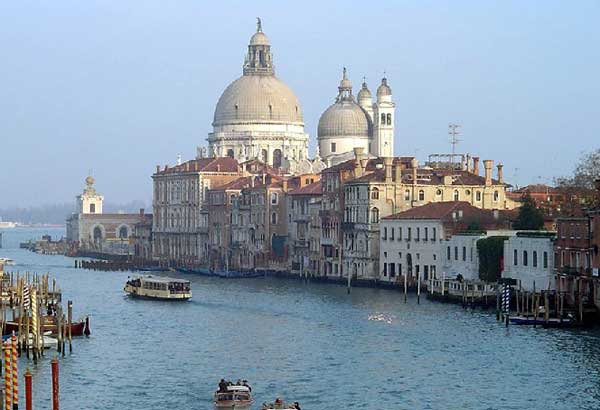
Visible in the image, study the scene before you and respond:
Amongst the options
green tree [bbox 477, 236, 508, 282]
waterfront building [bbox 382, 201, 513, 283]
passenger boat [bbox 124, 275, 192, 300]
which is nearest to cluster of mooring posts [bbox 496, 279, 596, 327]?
green tree [bbox 477, 236, 508, 282]

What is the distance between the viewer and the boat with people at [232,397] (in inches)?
1222

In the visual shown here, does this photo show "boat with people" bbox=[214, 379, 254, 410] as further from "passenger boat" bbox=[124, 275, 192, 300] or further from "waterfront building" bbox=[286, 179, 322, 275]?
"waterfront building" bbox=[286, 179, 322, 275]

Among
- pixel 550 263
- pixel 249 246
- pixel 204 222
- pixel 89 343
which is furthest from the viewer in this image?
pixel 204 222

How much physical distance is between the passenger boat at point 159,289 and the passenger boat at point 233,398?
94.4 feet

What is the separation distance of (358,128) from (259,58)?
40.7 ft

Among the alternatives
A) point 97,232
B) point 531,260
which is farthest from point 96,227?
point 531,260

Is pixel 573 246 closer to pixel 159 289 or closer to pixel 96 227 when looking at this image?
pixel 159 289

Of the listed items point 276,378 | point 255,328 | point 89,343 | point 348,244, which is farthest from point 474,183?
point 276,378

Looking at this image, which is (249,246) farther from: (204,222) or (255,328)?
(255,328)

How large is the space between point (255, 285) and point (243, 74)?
146 feet

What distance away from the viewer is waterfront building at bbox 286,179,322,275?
261 ft

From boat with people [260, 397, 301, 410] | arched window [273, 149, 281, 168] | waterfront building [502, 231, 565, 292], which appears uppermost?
arched window [273, 149, 281, 168]

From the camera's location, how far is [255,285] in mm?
71812

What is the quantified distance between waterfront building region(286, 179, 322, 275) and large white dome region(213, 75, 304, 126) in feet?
86.2
